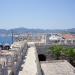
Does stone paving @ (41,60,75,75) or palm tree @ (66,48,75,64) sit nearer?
stone paving @ (41,60,75,75)

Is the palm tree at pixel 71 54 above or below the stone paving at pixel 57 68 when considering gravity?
above

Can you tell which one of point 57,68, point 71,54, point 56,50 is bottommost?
point 57,68

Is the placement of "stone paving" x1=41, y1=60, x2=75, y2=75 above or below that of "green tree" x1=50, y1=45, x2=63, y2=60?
below

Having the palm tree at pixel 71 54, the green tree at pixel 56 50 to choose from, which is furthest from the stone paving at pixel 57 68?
the green tree at pixel 56 50

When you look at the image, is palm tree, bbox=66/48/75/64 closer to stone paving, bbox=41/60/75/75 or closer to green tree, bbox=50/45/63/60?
green tree, bbox=50/45/63/60

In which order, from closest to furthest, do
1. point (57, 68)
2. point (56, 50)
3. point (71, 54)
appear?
1. point (57, 68)
2. point (71, 54)
3. point (56, 50)

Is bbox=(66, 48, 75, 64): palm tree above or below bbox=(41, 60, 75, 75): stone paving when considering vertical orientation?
above

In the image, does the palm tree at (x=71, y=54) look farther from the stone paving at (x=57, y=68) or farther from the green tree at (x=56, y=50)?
the stone paving at (x=57, y=68)

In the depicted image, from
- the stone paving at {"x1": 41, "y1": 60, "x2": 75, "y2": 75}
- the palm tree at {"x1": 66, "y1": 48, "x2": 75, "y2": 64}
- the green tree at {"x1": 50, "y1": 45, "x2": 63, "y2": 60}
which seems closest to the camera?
the stone paving at {"x1": 41, "y1": 60, "x2": 75, "y2": 75}

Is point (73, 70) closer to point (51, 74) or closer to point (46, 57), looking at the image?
point (51, 74)

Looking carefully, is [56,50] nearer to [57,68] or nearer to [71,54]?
[71,54]

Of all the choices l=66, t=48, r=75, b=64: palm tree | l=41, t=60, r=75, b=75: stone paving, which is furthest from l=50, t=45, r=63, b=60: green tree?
l=41, t=60, r=75, b=75: stone paving

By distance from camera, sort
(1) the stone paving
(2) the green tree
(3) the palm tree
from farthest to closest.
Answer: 1. (2) the green tree
2. (3) the palm tree
3. (1) the stone paving

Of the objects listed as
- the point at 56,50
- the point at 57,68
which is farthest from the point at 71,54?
the point at 57,68
